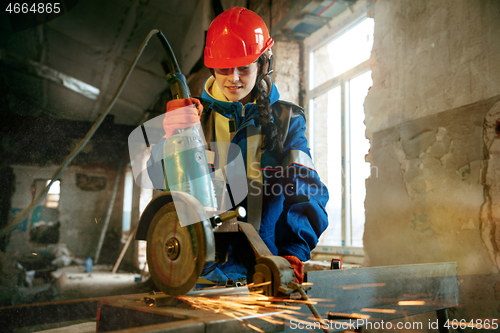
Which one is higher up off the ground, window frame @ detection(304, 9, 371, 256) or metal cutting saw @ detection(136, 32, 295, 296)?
window frame @ detection(304, 9, 371, 256)

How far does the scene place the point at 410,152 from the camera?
1943 millimetres

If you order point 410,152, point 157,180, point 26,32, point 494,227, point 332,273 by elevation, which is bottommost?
point 332,273

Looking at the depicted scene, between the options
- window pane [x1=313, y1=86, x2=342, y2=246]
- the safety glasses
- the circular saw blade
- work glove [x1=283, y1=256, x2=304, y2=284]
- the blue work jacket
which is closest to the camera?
the circular saw blade

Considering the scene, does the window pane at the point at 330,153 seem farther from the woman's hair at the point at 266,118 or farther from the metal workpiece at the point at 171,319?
the metal workpiece at the point at 171,319

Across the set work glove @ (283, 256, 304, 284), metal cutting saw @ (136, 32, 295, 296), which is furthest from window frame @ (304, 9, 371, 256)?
metal cutting saw @ (136, 32, 295, 296)

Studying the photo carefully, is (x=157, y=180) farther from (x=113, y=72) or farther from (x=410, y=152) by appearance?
(x=113, y=72)

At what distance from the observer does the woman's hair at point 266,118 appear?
173 centimetres

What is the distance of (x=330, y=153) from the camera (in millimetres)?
3188

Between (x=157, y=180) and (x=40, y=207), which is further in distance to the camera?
(x=40, y=207)

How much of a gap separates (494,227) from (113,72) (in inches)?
169

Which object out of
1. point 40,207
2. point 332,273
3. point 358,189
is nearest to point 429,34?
point 358,189

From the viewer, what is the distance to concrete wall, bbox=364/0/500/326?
1.57 metres

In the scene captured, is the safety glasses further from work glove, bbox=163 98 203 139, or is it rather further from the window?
the window

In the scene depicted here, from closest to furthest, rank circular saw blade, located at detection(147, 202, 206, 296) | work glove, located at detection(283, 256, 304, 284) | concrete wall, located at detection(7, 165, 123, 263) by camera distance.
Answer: circular saw blade, located at detection(147, 202, 206, 296)
work glove, located at detection(283, 256, 304, 284)
concrete wall, located at detection(7, 165, 123, 263)
